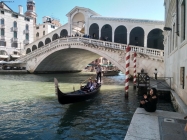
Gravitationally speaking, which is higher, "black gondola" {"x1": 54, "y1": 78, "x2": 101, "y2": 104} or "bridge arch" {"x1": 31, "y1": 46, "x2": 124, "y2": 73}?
"bridge arch" {"x1": 31, "y1": 46, "x2": 124, "y2": 73}

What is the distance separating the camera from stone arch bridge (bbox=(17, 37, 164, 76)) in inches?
523

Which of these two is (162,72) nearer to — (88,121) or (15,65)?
(88,121)

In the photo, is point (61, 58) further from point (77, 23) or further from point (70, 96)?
point (70, 96)

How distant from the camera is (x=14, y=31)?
99.9 ft

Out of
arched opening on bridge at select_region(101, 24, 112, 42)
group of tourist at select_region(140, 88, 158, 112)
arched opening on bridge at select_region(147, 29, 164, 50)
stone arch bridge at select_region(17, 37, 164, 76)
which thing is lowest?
group of tourist at select_region(140, 88, 158, 112)

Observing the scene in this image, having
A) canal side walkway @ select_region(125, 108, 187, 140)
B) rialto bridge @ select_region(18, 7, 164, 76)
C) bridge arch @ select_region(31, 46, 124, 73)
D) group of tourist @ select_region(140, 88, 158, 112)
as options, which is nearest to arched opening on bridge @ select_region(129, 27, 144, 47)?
rialto bridge @ select_region(18, 7, 164, 76)

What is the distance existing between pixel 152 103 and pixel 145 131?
1.27 metres

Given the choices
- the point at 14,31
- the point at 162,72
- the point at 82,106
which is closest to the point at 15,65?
the point at 14,31

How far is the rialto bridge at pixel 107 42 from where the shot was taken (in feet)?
45.1

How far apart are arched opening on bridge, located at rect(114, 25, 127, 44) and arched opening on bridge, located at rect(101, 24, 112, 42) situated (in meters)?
0.72

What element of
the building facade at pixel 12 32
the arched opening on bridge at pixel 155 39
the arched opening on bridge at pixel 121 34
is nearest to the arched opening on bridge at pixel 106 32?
the arched opening on bridge at pixel 121 34

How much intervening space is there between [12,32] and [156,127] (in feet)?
103

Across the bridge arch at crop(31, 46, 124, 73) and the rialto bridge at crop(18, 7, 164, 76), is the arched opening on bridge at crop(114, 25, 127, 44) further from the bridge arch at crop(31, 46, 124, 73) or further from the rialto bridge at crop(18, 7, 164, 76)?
the bridge arch at crop(31, 46, 124, 73)

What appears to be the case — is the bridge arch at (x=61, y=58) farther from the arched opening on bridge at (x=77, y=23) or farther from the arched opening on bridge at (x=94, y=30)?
the arched opening on bridge at (x=77, y=23)
